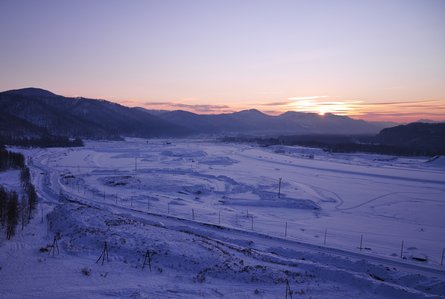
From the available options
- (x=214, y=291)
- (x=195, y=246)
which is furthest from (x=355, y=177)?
(x=214, y=291)

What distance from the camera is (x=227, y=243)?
85.9 feet

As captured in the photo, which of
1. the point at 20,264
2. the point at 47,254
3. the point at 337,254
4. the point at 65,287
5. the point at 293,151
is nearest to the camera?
the point at 65,287

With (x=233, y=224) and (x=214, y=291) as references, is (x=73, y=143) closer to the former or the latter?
(x=233, y=224)

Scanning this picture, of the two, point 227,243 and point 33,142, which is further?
point 33,142

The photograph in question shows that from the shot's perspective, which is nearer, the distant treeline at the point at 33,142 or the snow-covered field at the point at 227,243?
the snow-covered field at the point at 227,243

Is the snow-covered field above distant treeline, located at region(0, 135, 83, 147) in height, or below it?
below

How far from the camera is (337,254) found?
24188 millimetres

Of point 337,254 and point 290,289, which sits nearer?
point 290,289

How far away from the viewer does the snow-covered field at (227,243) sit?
16.0 metres

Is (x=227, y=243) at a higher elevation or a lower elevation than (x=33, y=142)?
lower

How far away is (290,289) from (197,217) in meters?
19.0

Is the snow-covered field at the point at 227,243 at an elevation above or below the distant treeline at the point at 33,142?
below

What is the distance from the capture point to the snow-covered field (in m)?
16.0

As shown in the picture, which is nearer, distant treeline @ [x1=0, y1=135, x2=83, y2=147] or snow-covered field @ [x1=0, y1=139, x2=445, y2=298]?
snow-covered field @ [x1=0, y1=139, x2=445, y2=298]
